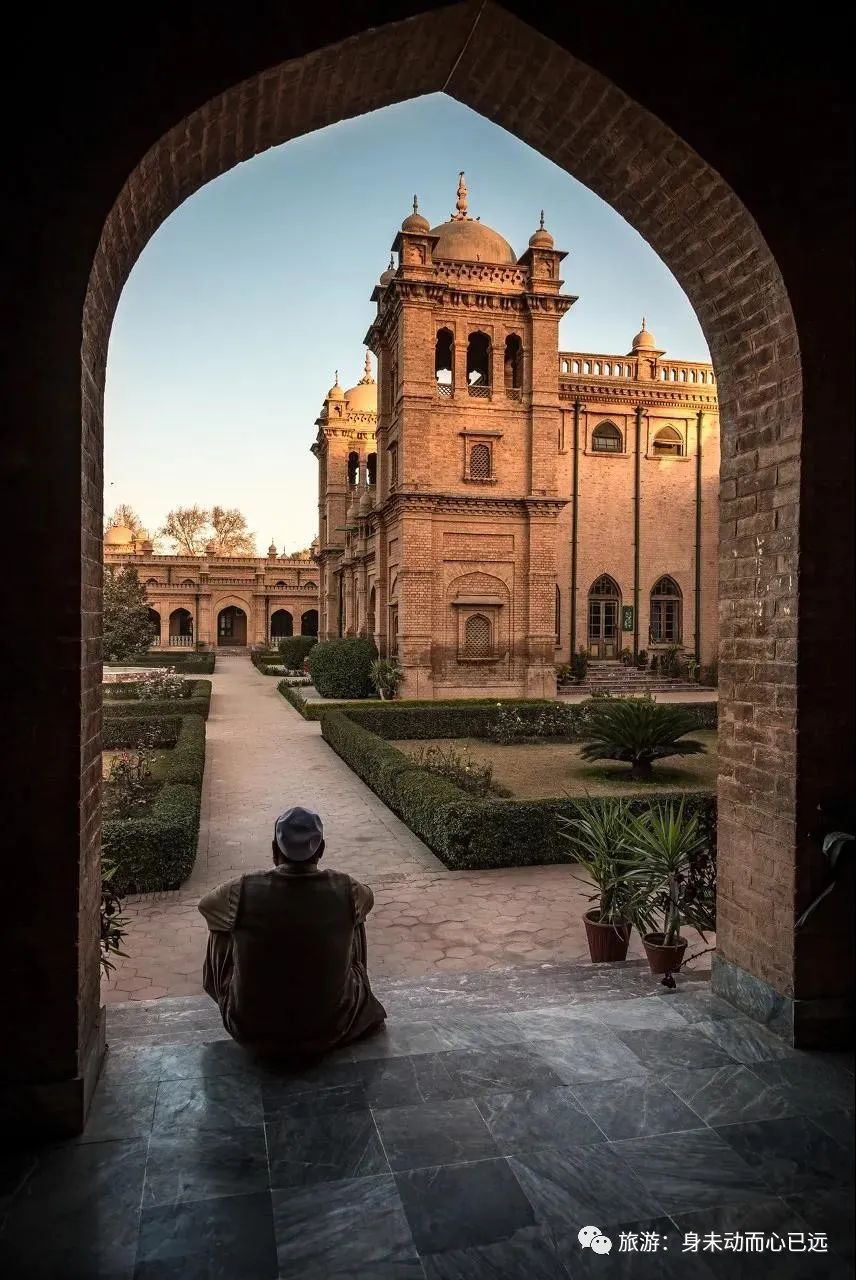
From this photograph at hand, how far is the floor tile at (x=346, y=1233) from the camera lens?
2.07 metres

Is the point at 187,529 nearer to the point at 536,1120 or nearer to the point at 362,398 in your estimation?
the point at 362,398

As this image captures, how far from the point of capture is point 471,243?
22.0 metres

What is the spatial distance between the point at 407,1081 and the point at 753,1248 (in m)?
1.20

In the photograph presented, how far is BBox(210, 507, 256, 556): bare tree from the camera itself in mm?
63688

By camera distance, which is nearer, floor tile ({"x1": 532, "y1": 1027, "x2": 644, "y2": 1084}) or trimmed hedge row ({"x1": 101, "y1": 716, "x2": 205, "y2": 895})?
floor tile ({"x1": 532, "y1": 1027, "x2": 644, "y2": 1084})

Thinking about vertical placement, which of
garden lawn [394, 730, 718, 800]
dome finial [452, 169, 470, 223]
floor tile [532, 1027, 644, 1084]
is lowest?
garden lawn [394, 730, 718, 800]

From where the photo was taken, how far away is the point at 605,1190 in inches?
92.4

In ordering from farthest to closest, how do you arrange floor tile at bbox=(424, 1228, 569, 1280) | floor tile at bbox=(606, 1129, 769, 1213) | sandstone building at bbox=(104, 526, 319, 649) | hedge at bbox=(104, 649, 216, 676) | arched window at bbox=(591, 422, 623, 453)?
sandstone building at bbox=(104, 526, 319, 649) → hedge at bbox=(104, 649, 216, 676) → arched window at bbox=(591, 422, 623, 453) → floor tile at bbox=(606, 1129, 769, 1213) → floor tile at bbox=(424, 1228, 569, 1280)

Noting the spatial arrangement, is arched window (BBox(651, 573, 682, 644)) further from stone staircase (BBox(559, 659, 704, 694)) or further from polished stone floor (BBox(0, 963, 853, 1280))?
polished stone floor (BBox(0, 963, 853, 1280))

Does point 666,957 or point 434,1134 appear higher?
point 434,1134

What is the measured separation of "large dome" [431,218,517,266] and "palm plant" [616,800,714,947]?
19.9 m

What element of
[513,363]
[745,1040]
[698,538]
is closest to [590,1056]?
[745,1040]

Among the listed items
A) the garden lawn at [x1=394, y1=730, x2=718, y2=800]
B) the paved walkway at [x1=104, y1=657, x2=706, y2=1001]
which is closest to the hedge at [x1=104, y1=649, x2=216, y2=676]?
the garden lawn at [x1=394, y1=730, x2=718, y2=800]

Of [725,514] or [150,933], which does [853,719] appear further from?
[150,933]
